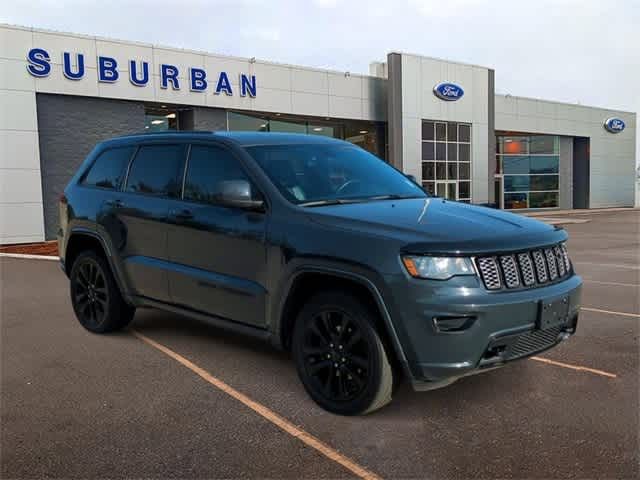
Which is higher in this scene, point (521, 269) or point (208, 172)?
point (208, 172)

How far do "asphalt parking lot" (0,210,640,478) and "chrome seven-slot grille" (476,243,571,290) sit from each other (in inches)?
35.4

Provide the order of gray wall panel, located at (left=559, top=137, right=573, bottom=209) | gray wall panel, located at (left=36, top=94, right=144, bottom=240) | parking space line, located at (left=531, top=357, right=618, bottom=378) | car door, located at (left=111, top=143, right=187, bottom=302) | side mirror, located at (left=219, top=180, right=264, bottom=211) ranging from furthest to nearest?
gray wall panel, located at (left=559, top=137, right=573, bottom=209) → gray wall panel, located at (left=36, top=94, right=144, bottom=240) → car door, located at (left=111, top=143, right=187, bottom=302) → parking space line, located at (left=531, top=357, right=618, bottom=378) → side mirror, located at (left=219, top=180, right=264, bottom=211)

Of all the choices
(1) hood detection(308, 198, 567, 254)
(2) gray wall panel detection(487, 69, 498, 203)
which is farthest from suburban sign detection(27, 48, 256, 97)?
(1) hood detection(308, 198, 567, 254)

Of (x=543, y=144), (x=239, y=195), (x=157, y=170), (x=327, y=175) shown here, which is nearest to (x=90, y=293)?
(x=157, y=170)

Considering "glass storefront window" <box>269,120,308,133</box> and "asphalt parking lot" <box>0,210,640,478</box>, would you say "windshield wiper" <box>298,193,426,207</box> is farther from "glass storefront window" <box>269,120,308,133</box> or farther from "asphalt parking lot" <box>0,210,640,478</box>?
"glass storefront window" <box>269,120,308,133</box>

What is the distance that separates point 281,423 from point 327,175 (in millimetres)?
1901

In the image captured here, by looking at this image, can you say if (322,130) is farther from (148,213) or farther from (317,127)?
(148,213)

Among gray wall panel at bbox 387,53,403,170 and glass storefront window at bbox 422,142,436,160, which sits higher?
gray wall panel at bbox 387,53,403,170

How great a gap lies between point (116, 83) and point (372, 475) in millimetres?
20641

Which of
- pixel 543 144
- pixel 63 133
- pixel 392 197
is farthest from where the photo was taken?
pixel 543 144

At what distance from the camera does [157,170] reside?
512 cm

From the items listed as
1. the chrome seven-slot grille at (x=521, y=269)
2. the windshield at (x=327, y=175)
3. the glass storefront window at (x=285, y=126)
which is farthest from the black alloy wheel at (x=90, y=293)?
the glass storefront window at (x=285, y=126)

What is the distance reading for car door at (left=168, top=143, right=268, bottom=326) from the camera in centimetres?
412

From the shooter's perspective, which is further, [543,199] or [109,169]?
[543,199]
